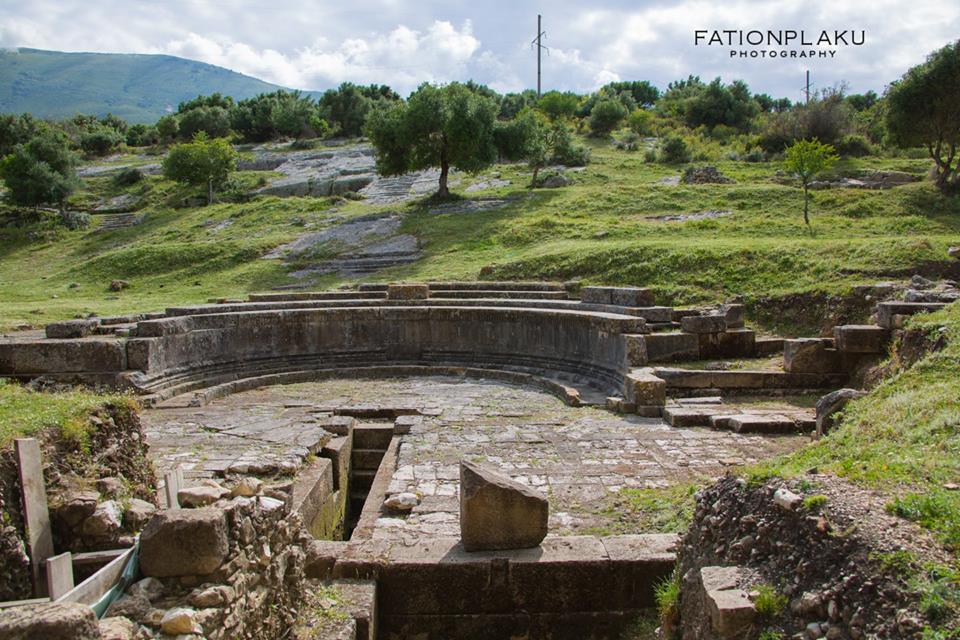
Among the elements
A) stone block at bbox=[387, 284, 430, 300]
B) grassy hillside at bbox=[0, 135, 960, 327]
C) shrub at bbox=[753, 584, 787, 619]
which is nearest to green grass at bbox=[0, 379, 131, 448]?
shrub at bbox=[753, 584, 787, 619]

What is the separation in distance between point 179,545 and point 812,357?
8.90 m

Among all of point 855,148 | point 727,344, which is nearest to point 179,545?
point 727,344

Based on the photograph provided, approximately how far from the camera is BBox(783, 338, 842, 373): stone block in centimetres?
983

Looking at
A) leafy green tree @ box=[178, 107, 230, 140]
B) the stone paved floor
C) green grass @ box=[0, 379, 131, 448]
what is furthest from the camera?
leafy green tree @ box=[178, 107, 230, 140]

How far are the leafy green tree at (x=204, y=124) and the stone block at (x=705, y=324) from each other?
5230cm

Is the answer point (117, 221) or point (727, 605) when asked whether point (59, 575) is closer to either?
point (727, 605)

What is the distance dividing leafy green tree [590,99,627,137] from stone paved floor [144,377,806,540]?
38576 mm

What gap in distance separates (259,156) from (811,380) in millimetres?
45869

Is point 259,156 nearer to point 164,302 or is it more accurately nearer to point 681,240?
point 164,302

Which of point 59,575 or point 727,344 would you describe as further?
point 727,344

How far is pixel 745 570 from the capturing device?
3.71m

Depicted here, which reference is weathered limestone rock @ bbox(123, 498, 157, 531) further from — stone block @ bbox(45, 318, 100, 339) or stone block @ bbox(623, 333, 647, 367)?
stone block @ bbox(45, 318, 100, 339)

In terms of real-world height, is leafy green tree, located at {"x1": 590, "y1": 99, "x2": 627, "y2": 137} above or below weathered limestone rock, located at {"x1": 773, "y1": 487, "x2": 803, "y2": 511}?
above

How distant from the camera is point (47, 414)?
4723 millimetres
